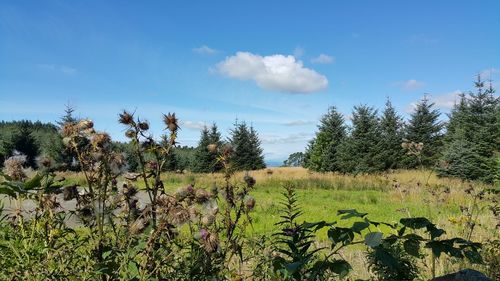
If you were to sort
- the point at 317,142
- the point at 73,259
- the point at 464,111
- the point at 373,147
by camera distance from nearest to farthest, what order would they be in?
1. the point at 73,259
2. the point at 464,111
3. the point at 373,147
4. the point at 317,142

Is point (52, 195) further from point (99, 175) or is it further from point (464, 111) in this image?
point (464, 111)

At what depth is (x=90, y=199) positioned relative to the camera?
6.23ft

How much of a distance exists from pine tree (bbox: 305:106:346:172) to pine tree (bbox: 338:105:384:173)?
2.32 meters

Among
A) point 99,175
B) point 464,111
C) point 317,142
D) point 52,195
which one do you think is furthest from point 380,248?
point 317,142

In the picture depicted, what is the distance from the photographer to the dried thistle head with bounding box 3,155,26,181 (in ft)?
5.98

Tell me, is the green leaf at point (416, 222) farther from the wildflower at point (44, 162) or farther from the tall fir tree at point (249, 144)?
the tall fir tree at point (249, 144)

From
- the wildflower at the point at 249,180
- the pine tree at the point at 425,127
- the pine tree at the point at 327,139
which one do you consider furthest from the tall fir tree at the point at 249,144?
the wildflower at the point at 249,180

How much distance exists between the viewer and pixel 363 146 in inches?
1330

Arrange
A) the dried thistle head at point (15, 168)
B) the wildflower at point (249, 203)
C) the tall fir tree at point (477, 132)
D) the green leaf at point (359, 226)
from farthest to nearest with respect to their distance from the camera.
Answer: the tall fir tree at point (477, 132) → the wildflower at point (249, 203) → the dried thistle head at point (15, 168) → the green leaf at point (359, 226)

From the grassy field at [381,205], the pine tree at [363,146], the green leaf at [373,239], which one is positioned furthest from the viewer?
the pine tree at [363,146]

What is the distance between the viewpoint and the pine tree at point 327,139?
124 feet

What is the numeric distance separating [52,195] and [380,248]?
1.36 metres

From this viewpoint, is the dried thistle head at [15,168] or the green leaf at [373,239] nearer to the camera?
the green leaf at [373,239]

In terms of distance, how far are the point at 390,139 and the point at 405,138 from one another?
4791mm
